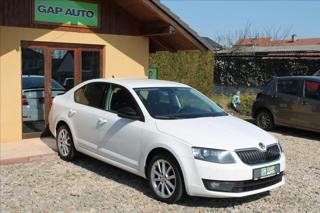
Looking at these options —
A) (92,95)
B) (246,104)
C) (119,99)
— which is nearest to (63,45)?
(92,95)

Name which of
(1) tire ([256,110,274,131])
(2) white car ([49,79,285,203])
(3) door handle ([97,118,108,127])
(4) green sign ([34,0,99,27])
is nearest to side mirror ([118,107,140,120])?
(2) white car ([49,79,285,203])

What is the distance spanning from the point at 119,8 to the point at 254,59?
21186 millimetres

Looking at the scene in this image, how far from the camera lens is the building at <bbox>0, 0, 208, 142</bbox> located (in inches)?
397

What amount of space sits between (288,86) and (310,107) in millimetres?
1118

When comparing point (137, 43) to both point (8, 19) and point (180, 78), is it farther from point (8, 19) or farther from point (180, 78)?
point (180, 78)

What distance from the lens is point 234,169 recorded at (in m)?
5.72

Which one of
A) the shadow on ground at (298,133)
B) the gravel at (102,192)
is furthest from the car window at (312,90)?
the gravel at (102,192)

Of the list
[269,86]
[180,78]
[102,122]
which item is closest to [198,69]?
[180,78]

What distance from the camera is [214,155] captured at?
5.79m

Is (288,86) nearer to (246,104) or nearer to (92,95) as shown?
(246,104)

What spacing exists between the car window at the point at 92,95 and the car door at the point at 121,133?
19cm

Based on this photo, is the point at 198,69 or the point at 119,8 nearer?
the point at 119,8

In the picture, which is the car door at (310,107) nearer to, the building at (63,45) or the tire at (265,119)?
the tire at (265,119)

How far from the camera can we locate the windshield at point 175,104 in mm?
6859
